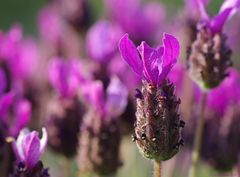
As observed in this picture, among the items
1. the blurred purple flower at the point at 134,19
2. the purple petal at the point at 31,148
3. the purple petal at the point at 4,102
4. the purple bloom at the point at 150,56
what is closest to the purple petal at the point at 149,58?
the purple bloom at the point at 150,56

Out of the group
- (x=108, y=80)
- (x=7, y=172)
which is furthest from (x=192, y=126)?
(x=7, y=172)

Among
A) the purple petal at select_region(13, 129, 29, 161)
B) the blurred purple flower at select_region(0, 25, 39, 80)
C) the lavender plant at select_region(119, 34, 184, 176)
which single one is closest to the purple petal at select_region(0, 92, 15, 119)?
the purple petal at select_region(13, 129, 29, 161)

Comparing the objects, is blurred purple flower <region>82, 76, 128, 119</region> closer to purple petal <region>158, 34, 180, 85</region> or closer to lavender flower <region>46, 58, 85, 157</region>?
lavender flower <region>46, 58, 85, 157</region>

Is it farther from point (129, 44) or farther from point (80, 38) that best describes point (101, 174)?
point (80, 38)

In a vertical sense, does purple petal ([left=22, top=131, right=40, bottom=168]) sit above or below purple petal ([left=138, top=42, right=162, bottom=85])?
below

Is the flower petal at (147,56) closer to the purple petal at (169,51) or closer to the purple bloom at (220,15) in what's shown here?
the purple petal at (169,51)

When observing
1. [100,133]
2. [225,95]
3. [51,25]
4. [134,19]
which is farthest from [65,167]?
[51,25]
